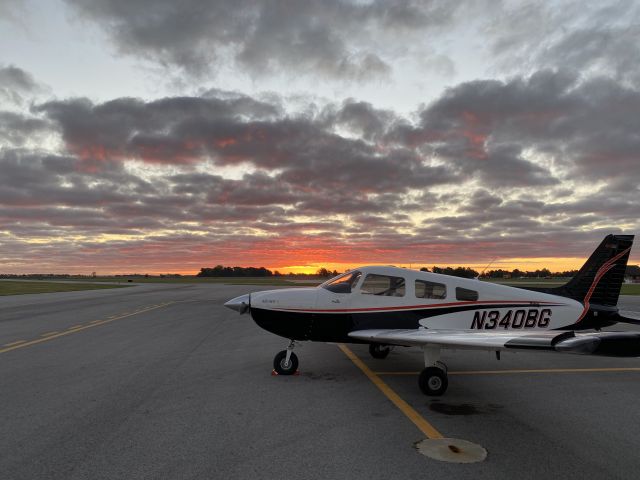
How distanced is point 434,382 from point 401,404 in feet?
3.02

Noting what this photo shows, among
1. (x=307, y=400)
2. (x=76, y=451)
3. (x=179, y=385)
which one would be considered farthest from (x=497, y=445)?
(x=179, y=385)

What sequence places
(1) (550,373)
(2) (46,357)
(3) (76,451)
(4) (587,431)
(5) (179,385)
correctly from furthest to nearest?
(2) (46,357) < (1) (550,373) < (5) (179,385) < (4) (587,431) < (3) (76,451)

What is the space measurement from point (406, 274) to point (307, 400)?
3.44 meters

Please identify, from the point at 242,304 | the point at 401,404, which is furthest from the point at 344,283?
the point at 401,404

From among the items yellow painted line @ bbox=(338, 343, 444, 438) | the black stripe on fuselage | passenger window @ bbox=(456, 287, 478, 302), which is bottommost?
yellow painted line @ bbox=(338, 343, 444, 438)

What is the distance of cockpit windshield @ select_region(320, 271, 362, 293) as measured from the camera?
9.15 m

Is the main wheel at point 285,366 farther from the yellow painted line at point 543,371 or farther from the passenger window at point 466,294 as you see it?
the passenger window at point 466,294

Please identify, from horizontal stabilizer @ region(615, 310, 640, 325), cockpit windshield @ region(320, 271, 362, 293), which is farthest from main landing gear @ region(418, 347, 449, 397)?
horizontal stabilizer @ region(615, 310, 640, 325)

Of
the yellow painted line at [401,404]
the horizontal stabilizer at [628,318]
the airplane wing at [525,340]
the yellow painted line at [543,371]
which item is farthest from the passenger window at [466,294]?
the horizontal stabilizer at [628,318]

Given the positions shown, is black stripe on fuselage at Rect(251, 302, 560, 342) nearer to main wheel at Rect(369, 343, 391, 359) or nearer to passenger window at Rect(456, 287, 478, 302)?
passenger window at Rect(456, 287, 478, 302)

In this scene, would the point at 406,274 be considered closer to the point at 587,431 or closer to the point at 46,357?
the point at 587,431

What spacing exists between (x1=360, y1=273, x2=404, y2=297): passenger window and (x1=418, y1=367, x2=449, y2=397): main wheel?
1.88 metres

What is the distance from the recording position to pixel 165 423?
591cm

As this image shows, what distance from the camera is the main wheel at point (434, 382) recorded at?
294 inches
